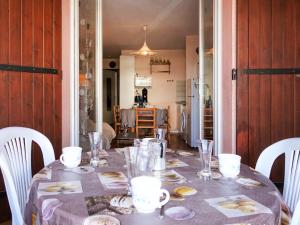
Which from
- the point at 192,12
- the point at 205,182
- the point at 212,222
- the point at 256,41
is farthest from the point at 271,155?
the point at 192,12

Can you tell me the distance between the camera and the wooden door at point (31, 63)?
243 cm

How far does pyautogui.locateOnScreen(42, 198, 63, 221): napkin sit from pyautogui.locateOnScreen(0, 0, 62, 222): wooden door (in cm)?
174

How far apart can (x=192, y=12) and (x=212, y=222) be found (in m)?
4.51

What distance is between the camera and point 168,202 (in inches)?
36.2

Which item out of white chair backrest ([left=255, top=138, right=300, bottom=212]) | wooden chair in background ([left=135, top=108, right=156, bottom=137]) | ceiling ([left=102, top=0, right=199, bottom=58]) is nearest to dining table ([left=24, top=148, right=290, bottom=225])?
white chair backrest ([left=255, top=138, right=300, bottom=212])

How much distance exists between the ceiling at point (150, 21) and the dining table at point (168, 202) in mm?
3627

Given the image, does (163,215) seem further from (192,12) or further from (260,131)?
(192,12)

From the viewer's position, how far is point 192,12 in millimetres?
4832

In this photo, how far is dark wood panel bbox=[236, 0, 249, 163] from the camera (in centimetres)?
266

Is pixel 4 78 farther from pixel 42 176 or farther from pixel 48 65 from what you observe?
pixel 42 176

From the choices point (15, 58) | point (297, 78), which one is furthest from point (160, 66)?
point (15, 58)

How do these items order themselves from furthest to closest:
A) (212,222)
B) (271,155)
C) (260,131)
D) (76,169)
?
(260,131) < (271,155) < (76,169) < (212,222)

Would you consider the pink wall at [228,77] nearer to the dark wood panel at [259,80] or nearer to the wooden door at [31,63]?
the dark wood panel at [259,80]

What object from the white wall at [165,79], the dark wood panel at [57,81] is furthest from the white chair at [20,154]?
the white wall at [165,79]
